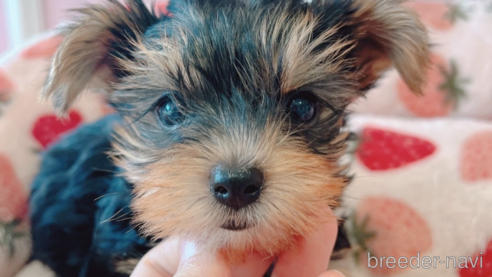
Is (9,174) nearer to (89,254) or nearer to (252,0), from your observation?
(89,254)

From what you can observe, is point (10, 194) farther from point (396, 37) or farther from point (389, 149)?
point (389, 149)

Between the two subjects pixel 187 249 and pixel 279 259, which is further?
pixel 279 259

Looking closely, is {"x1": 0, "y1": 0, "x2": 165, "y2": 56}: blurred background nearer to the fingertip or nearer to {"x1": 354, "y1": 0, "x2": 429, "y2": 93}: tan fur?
{"x1": 354, "y1": 0, "x2": 429, "y2": 93}: tan fur

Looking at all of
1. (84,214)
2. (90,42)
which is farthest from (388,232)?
(90,42)

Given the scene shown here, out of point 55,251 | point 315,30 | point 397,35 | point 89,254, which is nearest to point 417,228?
point 397,35

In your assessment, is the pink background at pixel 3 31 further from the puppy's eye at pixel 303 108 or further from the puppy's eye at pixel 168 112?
the puppy's eye at pixel 303 108
